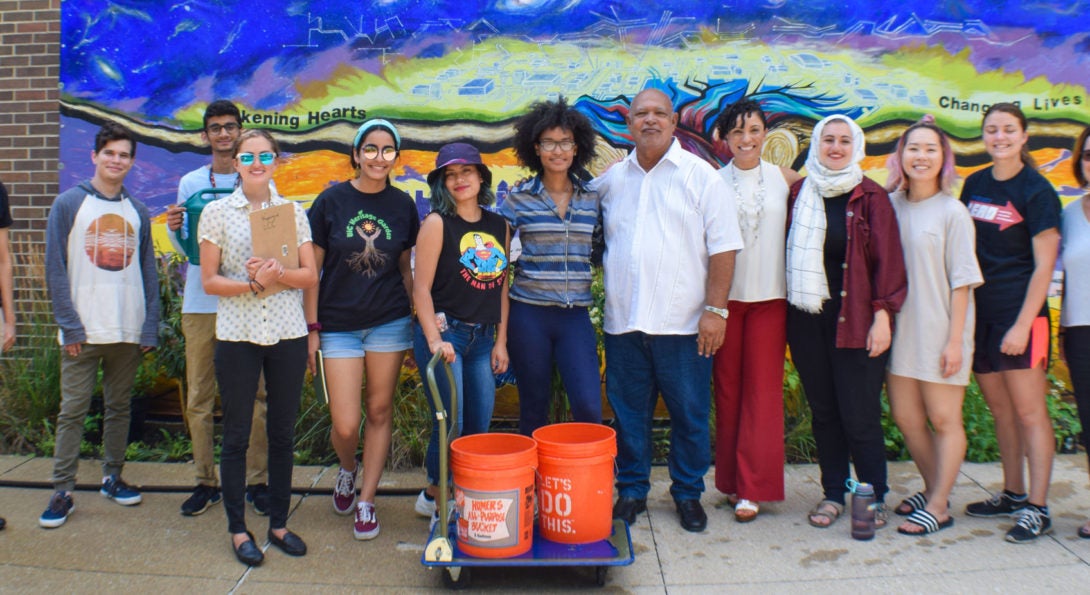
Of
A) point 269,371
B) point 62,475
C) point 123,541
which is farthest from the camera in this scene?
point 62,475

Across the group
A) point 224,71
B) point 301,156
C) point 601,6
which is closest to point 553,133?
point 601,6

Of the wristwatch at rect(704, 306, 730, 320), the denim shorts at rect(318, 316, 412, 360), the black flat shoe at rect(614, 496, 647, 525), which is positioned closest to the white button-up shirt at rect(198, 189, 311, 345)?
the denim shorts at rect(318, 316, 412, 360)

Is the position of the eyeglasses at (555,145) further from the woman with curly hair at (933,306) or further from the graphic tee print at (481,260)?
the woman with curly hair at (933,306)

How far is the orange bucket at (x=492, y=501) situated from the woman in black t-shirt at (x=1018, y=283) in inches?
94.2

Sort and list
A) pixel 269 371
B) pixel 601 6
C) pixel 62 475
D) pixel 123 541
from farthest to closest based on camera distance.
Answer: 1. pixel 601 6
2. pixel 62 475
3. pixel 123 541
4. pixel 269 371

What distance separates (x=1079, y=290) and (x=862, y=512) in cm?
147

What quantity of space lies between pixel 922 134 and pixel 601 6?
3.17 m

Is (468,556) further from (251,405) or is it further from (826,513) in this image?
(826,513)

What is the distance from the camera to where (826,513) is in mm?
4125

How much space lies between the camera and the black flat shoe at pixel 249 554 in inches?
143

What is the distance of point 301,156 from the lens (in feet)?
21.1

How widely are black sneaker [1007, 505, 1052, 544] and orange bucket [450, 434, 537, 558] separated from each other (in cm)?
239

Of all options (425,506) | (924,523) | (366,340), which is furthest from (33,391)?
(924,523)

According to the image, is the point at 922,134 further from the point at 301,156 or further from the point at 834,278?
the point at 301,156
